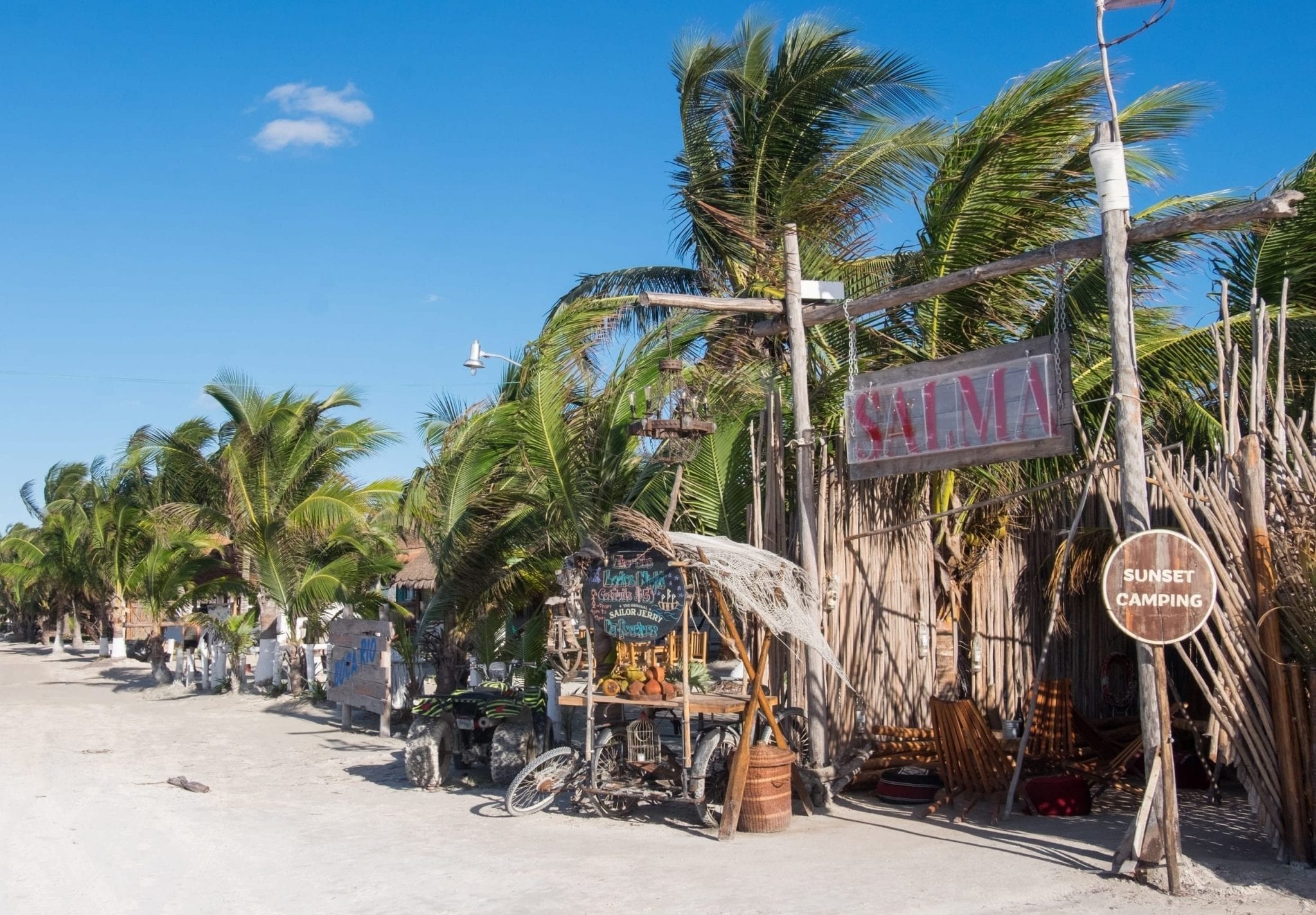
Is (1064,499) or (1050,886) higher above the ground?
(1064,499)

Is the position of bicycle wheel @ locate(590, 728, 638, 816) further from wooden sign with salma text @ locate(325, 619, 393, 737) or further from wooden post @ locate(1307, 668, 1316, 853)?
wooden sign with salma text @ locate(325, 619, 393, 737)

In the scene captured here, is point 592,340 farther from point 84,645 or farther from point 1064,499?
point 84,645

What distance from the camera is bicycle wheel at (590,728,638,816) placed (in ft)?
31.1

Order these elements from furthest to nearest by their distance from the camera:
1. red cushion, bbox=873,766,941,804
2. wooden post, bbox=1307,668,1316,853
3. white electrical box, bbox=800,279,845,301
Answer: white electrical box, bbox=800,279,845,301
red cushion, bbox=873,766,941,804
wooden post, bbox=1307,668,1316,853

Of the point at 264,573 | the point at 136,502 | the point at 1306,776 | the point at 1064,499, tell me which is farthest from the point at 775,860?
the point at 136,502

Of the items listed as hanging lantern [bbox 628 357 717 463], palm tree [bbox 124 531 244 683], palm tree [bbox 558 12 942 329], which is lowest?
palm tree [bbox 124 531 244 683]

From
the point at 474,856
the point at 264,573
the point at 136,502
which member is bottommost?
the point at 474,856

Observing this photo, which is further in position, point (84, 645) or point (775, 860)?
point (84, 645)

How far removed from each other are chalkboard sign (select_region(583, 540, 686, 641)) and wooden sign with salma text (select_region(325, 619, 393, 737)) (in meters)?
6.35

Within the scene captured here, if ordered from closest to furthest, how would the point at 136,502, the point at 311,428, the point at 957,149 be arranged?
the point at 957,149
the point at 311,428
the point at 136,502

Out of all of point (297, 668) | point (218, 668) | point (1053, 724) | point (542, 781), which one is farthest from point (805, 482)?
point (218, 668)

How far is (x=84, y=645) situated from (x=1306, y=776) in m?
51.4

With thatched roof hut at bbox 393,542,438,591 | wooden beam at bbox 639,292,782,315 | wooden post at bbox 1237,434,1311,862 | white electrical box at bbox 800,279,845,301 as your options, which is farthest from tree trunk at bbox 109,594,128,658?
wooden post at bbox 1237,434,1311,862

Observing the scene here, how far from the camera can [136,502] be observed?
98.7 feet
